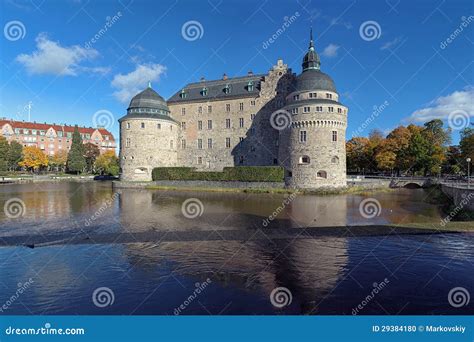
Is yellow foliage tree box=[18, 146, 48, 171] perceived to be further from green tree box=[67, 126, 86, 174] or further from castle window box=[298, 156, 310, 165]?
castle window box=[298, 156, 310, 165]

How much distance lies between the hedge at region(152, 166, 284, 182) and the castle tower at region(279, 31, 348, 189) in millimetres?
2187

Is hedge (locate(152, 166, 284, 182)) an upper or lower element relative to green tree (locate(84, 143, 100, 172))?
lower

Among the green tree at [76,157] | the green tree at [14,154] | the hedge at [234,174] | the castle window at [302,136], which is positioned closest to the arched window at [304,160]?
the castle window at [302,136]

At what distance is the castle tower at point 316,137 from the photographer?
39188mm

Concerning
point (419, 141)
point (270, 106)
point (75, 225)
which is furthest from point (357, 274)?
point (419, 141)

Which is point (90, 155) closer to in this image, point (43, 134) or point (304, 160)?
point (43, 134)

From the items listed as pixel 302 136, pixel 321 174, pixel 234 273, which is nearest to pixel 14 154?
pixel 302 136

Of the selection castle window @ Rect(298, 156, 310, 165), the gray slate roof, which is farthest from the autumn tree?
castle window @ Rect(298, 156, 310, 165)

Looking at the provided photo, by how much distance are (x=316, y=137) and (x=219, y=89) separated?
2340 cm

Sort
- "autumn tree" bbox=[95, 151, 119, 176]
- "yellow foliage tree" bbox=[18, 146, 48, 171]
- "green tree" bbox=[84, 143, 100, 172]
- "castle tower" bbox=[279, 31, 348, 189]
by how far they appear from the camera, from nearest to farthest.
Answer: "castle tower" bbox=[279, 31, 348, 189]
"autumn tree" bbox=[95, 151, 119, 176]
"yellow foliage tree" bbox=[18, 146, 48, 171]
"green tree" bbox=[84, 143, 100, 172]

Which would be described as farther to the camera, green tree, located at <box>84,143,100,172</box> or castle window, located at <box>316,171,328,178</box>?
green tree, located at <box>84,143,100,172</box>

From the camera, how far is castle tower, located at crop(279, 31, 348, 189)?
3919 centimetres

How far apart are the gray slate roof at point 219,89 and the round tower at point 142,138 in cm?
776

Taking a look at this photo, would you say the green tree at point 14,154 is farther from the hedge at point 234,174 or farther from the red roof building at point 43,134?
the hedge at point 234,174
